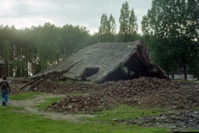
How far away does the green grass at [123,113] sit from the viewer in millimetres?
13084

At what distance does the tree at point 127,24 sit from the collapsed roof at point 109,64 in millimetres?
24060

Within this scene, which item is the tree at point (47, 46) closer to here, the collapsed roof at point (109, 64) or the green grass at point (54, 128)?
the collapsed roof at point (109, 64)

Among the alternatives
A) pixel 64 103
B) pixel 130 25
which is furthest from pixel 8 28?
pixel 64 103

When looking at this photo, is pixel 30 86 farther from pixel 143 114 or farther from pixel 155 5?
pixel 155 5


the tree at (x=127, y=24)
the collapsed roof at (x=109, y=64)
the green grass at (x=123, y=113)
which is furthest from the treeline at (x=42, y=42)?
the green grass at (x=123, y=113)

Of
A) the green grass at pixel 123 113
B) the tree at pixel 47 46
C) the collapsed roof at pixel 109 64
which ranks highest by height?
the tree at pixel 47 46

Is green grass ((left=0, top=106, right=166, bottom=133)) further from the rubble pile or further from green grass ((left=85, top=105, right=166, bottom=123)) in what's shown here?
the rubble pile

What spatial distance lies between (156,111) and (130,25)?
51427mm

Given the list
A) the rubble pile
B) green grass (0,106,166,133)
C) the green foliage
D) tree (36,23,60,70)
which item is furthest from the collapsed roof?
green grass (0,106,166,133)

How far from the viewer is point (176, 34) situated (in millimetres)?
44750

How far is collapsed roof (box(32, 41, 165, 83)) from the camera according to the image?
3225 centimetres

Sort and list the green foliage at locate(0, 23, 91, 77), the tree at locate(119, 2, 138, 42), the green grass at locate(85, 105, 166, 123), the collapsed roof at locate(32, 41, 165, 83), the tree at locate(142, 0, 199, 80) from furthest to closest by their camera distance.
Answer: the tree at locate(119, 2, 138, 42)
the green foliage at locate(0, 23, 91, 77)
the tree at locate(142, 0, 199, 80)
the collapsed roof at locate(32, 41, 165, 83)
the green grass at locate(85, 105, 166, 123)

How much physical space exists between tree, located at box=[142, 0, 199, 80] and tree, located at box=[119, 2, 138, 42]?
16.9m

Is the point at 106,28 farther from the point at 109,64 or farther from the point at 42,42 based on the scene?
the point at 109,64
